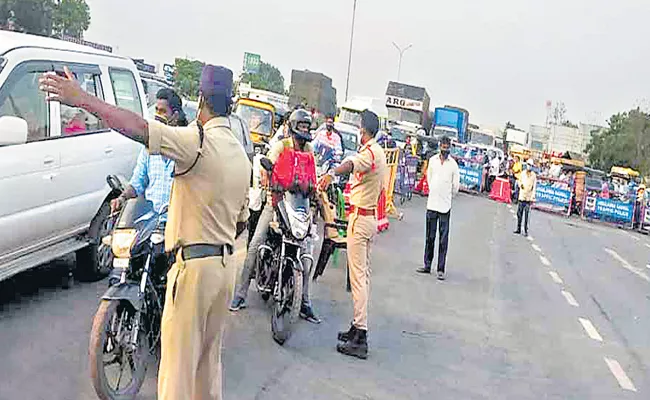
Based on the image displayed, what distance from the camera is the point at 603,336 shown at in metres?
10.2

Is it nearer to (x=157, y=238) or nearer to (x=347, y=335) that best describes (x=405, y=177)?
(x=347, y=335)

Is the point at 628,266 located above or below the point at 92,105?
below

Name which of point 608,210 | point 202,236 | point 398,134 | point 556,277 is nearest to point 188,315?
point 202,236

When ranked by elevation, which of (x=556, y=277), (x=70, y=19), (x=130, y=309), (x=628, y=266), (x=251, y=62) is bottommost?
(x=628, y=266)

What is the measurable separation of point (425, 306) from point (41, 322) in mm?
4909

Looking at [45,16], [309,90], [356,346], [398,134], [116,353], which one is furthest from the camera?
[45,16]

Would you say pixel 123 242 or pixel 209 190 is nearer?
pixel 209 190

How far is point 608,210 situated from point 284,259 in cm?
2851

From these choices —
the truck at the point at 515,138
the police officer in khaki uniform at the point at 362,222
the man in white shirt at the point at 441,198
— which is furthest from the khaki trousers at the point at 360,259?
the truck at the point at 515,138

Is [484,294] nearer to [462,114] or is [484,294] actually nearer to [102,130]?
[102,130]

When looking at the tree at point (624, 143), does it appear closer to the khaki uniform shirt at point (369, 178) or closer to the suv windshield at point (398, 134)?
the suv windshield at point (398, 134)

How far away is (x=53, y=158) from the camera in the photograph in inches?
284

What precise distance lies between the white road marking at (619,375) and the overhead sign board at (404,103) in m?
37.7

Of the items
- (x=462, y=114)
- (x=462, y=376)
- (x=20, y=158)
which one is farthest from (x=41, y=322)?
(x=462, y=114)
